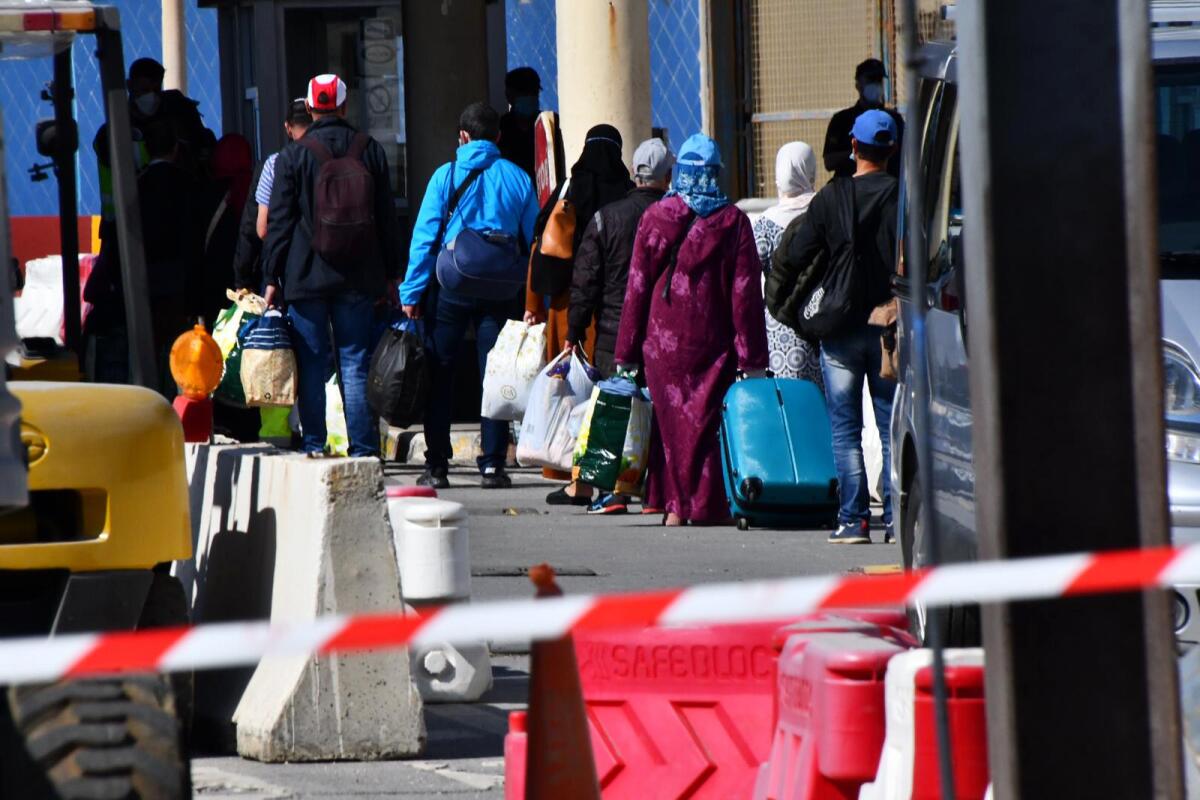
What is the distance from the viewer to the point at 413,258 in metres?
12.9

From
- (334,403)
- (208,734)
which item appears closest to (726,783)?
(208,734)

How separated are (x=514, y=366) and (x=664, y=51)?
6.66 meters

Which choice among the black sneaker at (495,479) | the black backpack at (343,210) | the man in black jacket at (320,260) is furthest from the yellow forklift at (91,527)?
the black sneaker at (495,479)

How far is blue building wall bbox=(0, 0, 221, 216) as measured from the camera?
20.2m

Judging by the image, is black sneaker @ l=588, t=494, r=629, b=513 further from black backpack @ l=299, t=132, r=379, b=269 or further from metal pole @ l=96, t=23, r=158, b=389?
metal pole @ l=96, t=23, r=158, b=389

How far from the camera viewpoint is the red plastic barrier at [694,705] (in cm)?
535

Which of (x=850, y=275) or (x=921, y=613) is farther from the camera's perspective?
(x=850, y=275)

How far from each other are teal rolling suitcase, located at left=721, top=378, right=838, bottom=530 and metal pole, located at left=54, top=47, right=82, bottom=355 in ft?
16.9

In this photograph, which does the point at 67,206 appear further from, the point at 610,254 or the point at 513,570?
the point at 610,254

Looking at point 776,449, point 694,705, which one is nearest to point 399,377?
point 776,449

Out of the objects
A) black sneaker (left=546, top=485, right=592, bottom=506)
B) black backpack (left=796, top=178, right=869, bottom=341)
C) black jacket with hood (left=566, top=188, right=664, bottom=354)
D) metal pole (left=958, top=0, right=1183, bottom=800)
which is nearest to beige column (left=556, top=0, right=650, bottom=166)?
black sneaker (left=546, top=485, right=592, bottom=506)

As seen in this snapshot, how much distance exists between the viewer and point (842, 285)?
10.8 metres

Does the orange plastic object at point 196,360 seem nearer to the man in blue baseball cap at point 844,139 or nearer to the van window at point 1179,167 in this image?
the van window at point 1179,167

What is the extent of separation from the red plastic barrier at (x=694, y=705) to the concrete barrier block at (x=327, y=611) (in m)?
1.18
